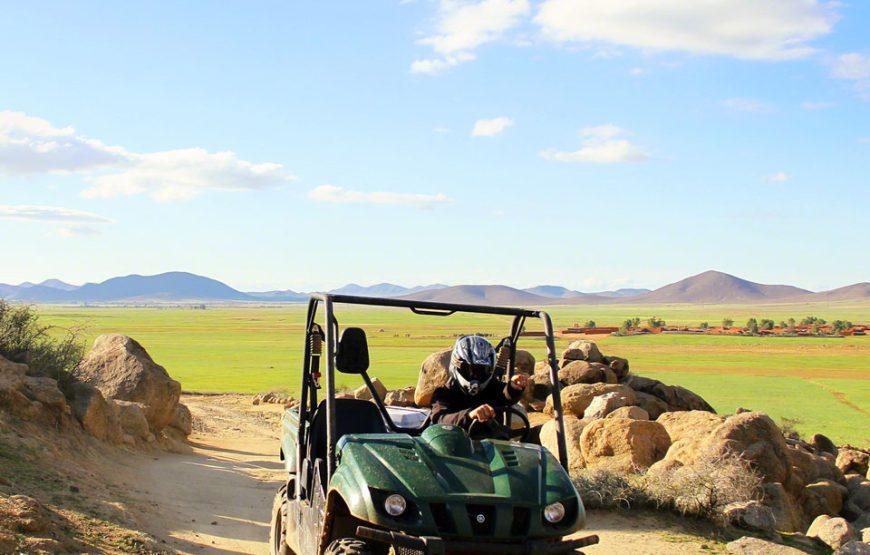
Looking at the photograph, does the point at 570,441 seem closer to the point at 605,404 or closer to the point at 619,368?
the point at 605,404

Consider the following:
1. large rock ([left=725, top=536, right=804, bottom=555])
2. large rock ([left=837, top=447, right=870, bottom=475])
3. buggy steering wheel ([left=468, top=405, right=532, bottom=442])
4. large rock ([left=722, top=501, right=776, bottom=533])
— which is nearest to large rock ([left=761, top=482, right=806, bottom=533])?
large rock ([left=722, top=501, right=776, bottom=533])

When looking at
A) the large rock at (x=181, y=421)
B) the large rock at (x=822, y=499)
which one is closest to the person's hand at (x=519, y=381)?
the large rock at (x=822, y=499)

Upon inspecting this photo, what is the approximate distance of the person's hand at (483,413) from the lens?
6039mm

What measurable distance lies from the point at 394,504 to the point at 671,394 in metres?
17.9

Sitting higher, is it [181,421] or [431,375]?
[431,375]

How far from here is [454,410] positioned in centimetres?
654

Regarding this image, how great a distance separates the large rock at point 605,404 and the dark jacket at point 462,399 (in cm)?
→ 1261

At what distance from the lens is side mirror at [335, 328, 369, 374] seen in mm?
5910

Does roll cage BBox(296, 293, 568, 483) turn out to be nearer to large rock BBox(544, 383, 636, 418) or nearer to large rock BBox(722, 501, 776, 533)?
large rock BBox(722, 501, 776, 533)

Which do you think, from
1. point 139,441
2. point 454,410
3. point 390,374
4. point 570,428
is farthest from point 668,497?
point 390,374

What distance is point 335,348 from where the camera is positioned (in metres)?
6.19

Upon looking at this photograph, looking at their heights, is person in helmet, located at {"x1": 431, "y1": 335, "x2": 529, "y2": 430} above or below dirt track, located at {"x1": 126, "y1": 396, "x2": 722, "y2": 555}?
above

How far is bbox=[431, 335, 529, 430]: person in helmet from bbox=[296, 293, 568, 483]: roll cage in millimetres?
271

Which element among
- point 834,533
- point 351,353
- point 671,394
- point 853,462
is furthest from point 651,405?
point 351,353
